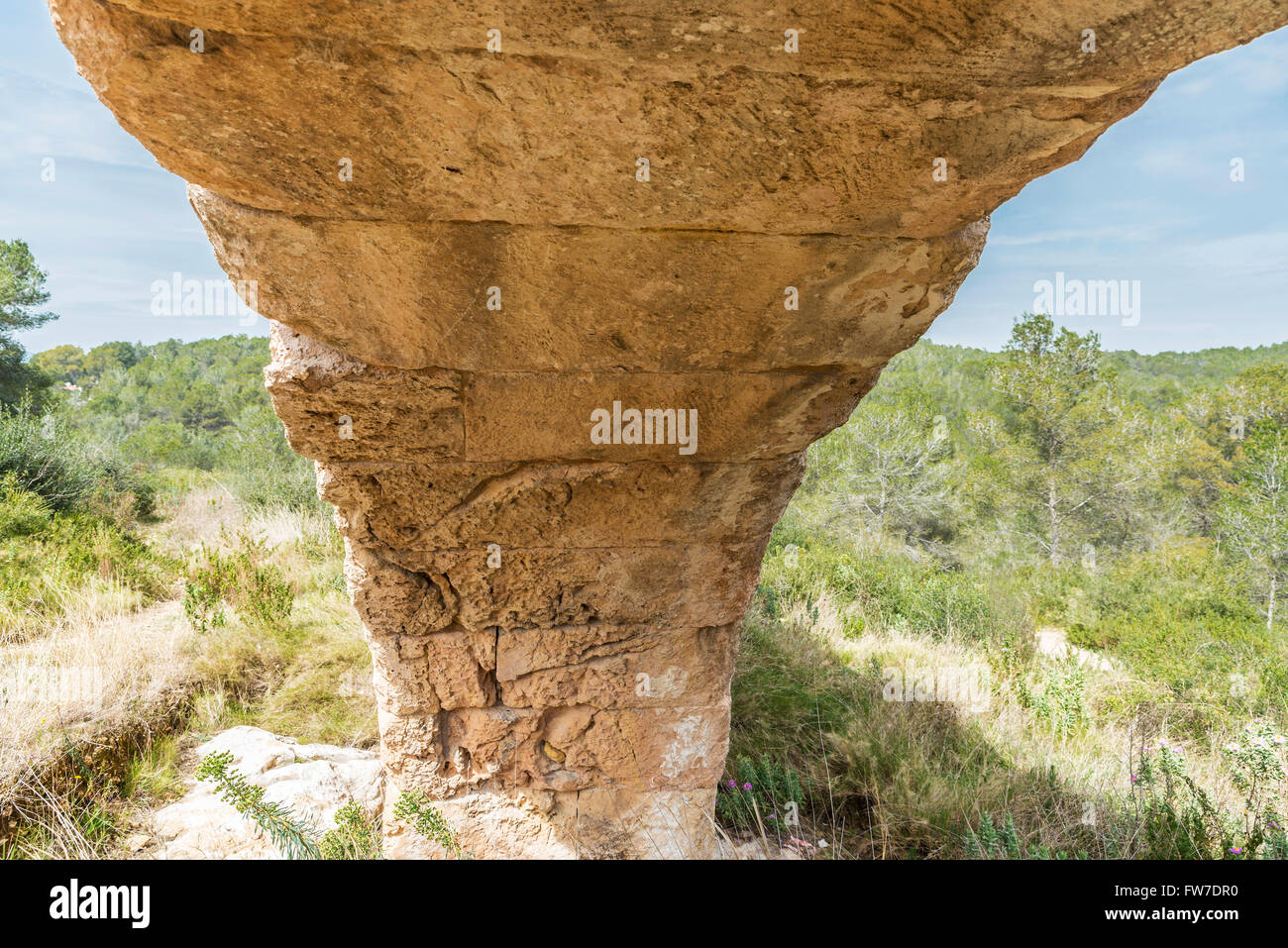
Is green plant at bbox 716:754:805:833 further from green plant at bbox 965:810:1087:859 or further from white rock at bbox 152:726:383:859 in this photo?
white rock at bbox 152:726:383:859

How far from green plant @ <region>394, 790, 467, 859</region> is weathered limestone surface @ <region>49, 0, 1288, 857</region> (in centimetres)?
12

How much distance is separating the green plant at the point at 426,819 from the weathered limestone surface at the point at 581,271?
4.6 inches

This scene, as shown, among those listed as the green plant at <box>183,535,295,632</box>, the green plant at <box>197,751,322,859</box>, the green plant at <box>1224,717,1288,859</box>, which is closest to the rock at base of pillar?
the green plant at <box>197,751,322,859</box>

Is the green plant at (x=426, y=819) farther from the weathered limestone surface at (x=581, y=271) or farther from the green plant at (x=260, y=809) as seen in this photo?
the green plant at (x=260, y=809)

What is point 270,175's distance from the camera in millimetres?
1350

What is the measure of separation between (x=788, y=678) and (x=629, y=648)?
252 cm

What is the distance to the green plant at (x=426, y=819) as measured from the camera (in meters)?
2.39

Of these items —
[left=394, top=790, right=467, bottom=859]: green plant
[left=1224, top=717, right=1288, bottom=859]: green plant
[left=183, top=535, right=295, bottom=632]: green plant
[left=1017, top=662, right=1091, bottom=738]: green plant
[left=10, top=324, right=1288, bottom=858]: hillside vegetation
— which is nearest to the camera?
[left=394, top=790, right=467, bottom=859]: green plant

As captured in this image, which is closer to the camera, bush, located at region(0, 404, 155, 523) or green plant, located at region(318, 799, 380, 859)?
green plant, located at region(318, 799, 380, 859)

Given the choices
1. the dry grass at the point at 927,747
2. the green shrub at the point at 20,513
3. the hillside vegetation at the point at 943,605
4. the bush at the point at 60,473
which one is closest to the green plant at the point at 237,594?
the hillside vegetation at the point at 943,605

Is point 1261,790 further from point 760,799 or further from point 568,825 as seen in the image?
point 568,825

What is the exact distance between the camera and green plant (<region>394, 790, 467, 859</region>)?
7.85 feet

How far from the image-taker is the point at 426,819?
2.38m

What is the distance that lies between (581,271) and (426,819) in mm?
1958
